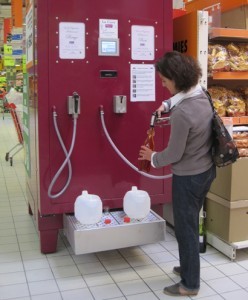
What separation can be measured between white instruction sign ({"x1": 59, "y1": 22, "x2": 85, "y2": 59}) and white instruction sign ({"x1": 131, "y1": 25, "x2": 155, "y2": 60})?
40cm

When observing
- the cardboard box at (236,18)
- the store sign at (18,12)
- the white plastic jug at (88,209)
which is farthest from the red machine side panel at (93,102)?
the store sign at (18,12)

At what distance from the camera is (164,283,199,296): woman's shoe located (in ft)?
8.93

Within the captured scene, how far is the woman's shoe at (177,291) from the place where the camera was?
2.72 metres

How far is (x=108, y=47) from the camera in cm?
318

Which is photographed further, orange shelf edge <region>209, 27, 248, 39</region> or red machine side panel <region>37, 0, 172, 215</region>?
orange shelf edge <region>209, 27, 248, 39</region>

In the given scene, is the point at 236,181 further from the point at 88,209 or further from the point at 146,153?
the point at 88,209

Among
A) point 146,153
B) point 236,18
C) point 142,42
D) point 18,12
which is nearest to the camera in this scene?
point 146,153

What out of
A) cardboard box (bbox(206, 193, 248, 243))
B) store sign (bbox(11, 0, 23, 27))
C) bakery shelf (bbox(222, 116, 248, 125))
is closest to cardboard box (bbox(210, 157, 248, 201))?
cardboard box (bbox(206, 193, 248, 243))

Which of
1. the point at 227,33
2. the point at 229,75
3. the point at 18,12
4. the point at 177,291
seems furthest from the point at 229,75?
the point at 18,12

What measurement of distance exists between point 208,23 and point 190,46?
0.23m

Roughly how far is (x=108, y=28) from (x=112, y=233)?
150 centimetres

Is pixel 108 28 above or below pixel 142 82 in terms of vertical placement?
above

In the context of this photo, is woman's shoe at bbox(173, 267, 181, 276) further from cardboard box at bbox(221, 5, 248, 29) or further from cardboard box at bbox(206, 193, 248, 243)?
cardboard box at bbox(221, 5, 248, 29)

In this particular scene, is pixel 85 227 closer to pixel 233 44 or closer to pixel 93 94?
pixel 93 94
